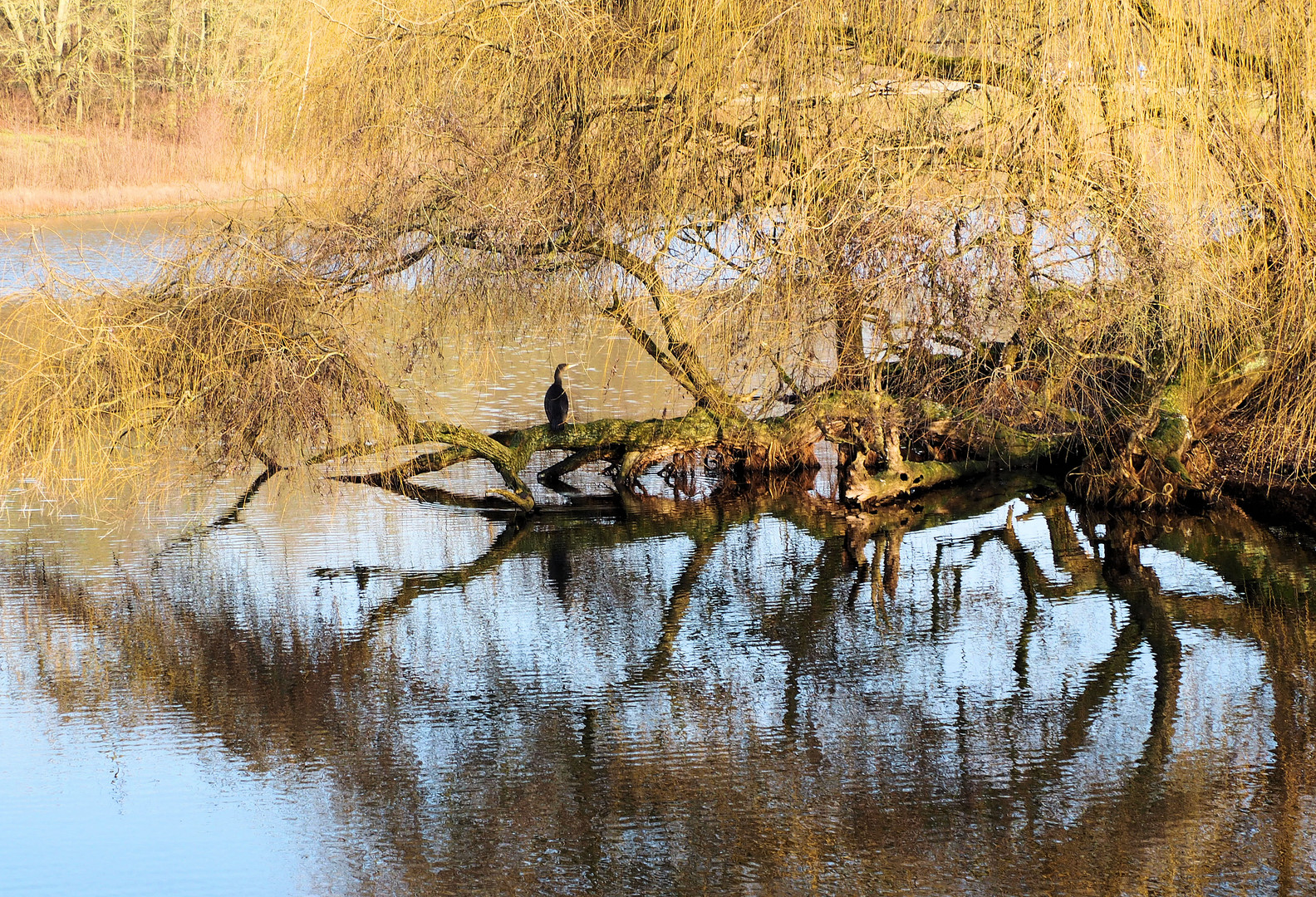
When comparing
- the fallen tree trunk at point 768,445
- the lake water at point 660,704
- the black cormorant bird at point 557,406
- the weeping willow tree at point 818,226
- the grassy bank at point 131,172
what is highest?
the grassy bank at point 131,172

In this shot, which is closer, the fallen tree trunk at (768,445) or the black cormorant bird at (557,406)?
the fallen tree trunk at (768,445)

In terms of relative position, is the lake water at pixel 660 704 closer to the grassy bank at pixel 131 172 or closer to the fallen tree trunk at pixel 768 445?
the fallen tree trunk at pixel 768 445

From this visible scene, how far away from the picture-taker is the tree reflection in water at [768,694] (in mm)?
3877

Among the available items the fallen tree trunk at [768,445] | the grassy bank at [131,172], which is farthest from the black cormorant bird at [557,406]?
the grassy bank at [131,172]

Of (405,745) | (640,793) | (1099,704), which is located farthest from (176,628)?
(1099,704)

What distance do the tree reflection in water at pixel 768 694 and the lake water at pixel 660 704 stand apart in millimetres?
17

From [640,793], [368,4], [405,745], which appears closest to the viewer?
[640,793]

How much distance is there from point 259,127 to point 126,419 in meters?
2.13

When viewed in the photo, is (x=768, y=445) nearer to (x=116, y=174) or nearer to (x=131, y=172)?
(x=131, y=172)

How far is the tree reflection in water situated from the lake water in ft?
0.05

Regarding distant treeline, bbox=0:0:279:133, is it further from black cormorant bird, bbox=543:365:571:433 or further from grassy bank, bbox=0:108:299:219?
black cormorant bird, bbox=543:365:571:433

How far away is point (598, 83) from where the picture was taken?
7.98 m

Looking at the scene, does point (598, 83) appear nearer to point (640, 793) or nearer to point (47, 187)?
point (640, 793)

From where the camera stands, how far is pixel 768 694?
17.1ft
